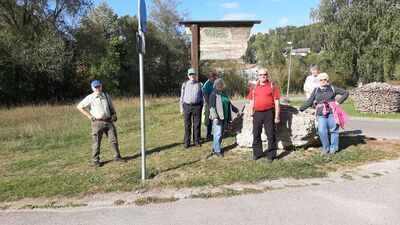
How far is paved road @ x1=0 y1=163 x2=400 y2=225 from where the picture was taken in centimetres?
468

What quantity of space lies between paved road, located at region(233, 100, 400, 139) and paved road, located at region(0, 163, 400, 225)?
17.8 ft

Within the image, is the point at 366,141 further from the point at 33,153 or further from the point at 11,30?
the point at 11,30

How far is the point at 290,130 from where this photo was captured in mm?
7930

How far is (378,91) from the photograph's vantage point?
658 inches

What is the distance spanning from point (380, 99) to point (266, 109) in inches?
447

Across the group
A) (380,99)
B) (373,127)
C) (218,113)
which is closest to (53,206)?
(218,113)

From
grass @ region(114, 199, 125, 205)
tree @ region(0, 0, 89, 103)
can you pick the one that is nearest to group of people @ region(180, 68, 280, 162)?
grass @ region(114, 199, 125, 205)

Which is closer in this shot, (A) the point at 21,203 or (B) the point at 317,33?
(A) the point at 21,203

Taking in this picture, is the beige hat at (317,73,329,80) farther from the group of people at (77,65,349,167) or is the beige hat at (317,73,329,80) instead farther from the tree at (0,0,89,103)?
the tree at (0,0,89,103)

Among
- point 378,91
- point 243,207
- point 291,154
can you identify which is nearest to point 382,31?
point 378,91

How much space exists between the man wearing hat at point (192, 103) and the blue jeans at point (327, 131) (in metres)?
2.56

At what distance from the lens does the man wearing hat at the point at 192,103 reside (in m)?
8.73

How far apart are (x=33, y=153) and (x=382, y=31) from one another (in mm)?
32465

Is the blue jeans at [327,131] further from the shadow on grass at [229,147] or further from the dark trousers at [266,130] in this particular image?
the shadow on grass at [229,147]
